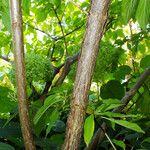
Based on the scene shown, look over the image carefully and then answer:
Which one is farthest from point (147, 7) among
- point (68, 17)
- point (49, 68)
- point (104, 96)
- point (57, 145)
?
point (68, 17)

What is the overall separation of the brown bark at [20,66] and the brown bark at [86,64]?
0.36 ft

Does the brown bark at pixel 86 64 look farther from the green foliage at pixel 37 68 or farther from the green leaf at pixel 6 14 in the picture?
the green foliage at pixel 37 68

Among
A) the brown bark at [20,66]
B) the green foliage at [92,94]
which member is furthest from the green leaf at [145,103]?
the brown bark at [20,66]

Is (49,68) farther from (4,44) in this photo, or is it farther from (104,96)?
(4,44)

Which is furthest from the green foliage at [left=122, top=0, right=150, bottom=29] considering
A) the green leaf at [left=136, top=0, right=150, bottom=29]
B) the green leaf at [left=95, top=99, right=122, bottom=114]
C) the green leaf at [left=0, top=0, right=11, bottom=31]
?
the green leaf at [left=0, top=0, right=11, bottom=31]

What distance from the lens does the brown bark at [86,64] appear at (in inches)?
28.6

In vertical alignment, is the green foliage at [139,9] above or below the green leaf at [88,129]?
above

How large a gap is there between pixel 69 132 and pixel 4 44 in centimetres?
296

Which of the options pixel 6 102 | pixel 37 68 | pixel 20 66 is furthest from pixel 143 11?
pixel 37 68

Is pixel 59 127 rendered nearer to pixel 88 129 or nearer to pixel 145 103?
pixel 145 103

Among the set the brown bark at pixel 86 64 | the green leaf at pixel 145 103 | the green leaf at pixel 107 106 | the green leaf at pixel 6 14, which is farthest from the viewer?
the green leaf at pixel 145 103

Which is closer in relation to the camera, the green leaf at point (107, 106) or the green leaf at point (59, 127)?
the green leaf at point (107, 106)

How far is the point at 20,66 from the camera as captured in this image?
0.77 metres

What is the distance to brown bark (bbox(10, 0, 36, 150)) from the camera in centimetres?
76
